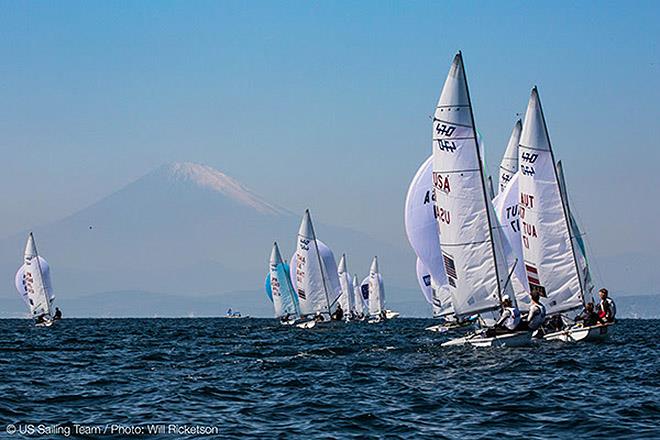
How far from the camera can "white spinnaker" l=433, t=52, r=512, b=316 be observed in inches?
1341

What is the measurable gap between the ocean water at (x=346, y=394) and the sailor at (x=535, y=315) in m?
0.72

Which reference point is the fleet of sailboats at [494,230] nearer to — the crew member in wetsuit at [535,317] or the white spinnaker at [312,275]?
the crew member in wetsuit at [535,317]

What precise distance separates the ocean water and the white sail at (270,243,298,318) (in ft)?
157

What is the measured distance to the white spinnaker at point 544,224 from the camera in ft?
121

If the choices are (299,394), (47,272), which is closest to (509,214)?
(299,394)

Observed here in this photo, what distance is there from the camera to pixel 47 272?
271 feet

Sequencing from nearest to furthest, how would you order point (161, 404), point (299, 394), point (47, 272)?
point (161, 404)
point (299, 394)
point (47, 272)

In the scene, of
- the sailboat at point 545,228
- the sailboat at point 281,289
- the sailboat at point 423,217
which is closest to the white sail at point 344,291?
the sailboat at point 281,289

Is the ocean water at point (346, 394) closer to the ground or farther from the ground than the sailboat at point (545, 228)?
closer to the ground

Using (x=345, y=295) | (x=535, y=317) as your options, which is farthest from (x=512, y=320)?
(x=345, y=295)

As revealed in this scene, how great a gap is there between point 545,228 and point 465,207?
4.26 meters

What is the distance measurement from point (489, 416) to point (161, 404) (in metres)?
6.29

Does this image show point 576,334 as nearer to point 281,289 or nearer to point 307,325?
point 307,325

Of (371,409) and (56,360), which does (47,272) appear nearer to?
(56,360)
